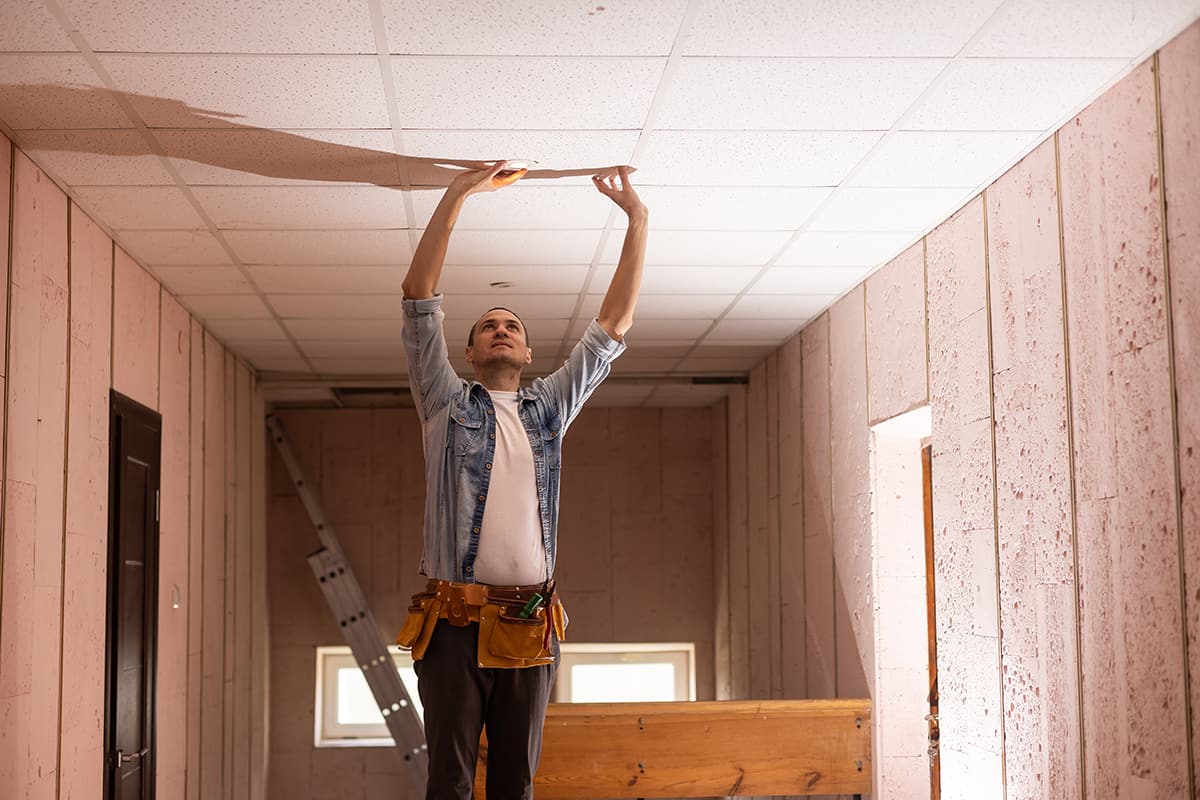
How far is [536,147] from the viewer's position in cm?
367

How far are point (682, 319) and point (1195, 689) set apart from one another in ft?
12.1

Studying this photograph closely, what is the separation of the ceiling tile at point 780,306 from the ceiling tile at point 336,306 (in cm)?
158

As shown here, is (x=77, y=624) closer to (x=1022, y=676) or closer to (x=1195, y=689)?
(x=1022, y=676)

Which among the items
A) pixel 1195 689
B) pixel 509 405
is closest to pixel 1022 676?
pixel 1195 689

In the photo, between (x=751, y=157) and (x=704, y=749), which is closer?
(x=751, y=157)

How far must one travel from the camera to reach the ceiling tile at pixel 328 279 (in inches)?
202

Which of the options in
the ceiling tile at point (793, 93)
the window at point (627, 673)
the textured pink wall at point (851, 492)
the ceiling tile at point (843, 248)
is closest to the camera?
the ceiling tile at point (793, 93)

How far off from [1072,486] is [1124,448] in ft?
0.99

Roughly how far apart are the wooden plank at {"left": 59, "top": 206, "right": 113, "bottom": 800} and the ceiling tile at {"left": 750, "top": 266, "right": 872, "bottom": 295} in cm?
257

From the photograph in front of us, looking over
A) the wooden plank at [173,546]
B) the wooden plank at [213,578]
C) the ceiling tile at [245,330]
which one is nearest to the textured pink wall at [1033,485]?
the wooden plank at [173,546]

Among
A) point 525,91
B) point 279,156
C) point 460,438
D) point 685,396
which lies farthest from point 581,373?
point 685,396

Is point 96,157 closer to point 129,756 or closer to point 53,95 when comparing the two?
point 53,95

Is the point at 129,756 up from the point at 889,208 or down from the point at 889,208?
down

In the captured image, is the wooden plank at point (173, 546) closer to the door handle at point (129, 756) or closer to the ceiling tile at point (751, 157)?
the door handle at point (129, 756)
